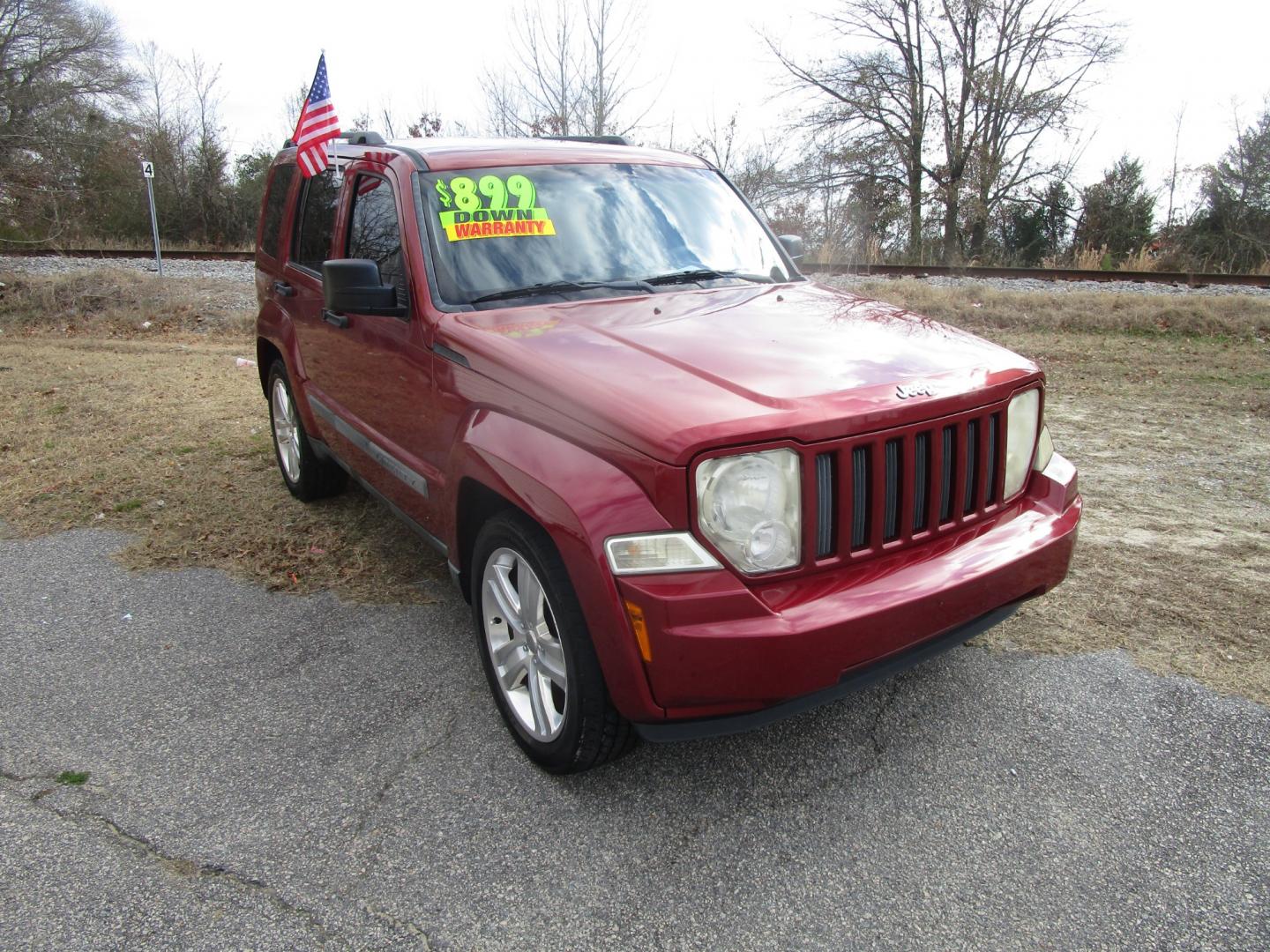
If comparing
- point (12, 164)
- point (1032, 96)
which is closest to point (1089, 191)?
point (1032, 96)

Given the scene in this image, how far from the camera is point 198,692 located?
10.4 ft

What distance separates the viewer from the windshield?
10.4 ft

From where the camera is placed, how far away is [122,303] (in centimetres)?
1336

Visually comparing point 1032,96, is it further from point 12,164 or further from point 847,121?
point 12,164

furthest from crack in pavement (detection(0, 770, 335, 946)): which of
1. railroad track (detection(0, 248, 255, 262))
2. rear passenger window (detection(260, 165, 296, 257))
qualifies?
railroad track (detection(0, 248, 255, 262))

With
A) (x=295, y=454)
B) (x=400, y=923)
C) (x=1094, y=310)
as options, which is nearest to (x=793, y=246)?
(x=295, y=454)

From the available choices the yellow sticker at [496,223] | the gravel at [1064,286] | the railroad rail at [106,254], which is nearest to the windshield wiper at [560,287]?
the yellow sticker at [496,223]

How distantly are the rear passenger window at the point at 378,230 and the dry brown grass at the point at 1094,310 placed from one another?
25.0 ft

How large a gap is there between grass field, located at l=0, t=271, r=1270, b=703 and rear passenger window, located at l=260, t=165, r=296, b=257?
1.49 m

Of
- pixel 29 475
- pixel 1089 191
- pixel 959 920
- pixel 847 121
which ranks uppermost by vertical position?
pixel 847 121

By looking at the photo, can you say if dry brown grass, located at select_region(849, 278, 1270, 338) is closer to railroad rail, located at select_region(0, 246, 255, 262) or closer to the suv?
the suv

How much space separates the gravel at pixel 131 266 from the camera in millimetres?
15148

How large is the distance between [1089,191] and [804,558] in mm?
24413

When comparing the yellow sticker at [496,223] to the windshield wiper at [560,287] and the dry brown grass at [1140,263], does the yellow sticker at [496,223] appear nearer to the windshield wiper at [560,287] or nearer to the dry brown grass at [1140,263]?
the windshield wiper at [560,287]
